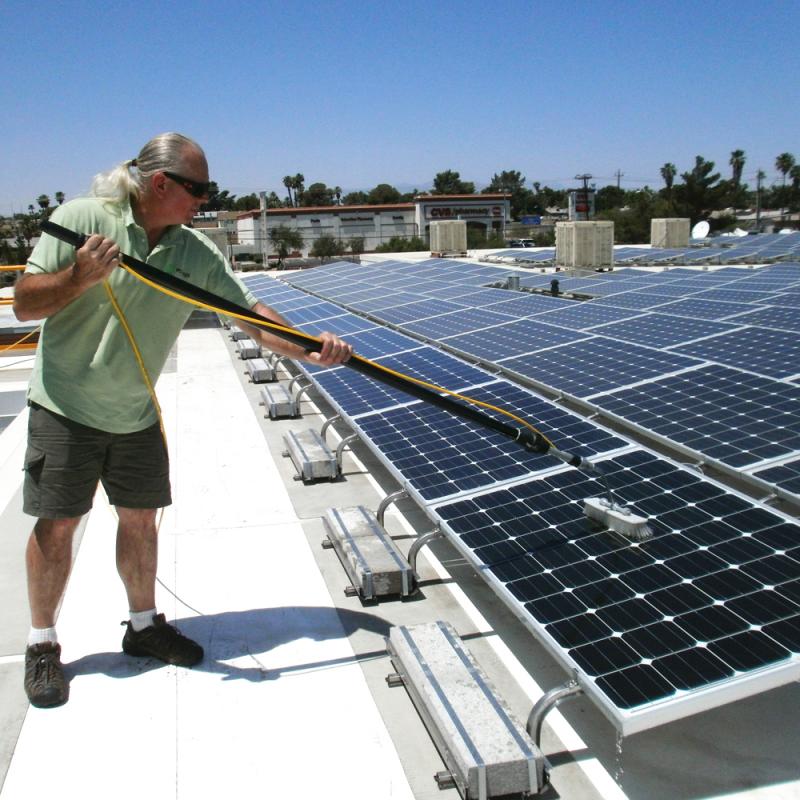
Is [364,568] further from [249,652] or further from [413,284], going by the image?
[413,284]

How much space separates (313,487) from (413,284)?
12814 mm

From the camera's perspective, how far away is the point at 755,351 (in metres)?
8.65

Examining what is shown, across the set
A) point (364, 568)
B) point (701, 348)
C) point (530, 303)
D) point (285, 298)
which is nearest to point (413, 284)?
point (285, 298)

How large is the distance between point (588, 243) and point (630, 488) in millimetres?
23340

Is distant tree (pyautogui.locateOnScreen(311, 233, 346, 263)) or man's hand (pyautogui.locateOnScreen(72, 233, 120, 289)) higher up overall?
man's hand (pyautogui.locateOnScreen(72, 233, 120, 289))

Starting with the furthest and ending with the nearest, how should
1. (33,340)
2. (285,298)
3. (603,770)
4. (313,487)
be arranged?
(285,298) → (33,340) → (313,487) → (603,770)

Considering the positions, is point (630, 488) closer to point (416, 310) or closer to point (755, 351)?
point (755, 351)

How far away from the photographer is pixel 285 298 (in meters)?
19.8

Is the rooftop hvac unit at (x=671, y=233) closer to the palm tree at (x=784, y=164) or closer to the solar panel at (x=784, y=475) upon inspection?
the solar panel at (x=784, y=475)

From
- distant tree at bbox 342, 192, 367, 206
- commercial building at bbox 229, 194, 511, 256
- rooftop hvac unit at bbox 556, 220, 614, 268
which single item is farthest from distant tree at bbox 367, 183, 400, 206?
rooftop hvac unit at bbox 556, 220, 614, 268

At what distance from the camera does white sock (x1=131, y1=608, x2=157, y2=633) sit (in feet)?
15.7

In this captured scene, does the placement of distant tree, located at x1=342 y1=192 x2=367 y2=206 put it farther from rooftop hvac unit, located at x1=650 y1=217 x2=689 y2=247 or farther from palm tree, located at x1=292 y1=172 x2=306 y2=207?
rooftop hvac unit, located at x1=650 y1=217 x2=689 y2=247

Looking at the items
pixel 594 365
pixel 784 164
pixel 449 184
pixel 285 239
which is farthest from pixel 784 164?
pixel 594 365

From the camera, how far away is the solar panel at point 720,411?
5852 mm
